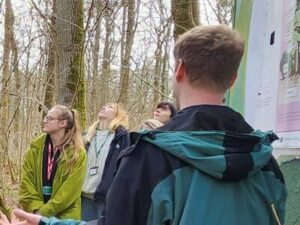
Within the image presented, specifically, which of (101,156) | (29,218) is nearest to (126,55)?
(101,156)

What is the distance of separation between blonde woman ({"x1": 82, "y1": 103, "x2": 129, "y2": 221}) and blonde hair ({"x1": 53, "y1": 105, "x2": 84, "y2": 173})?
25 cm

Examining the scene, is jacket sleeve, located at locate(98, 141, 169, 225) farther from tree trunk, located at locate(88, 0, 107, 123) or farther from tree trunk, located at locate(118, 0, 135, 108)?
tree trunk, located at locate(88, 0, 107, 123)

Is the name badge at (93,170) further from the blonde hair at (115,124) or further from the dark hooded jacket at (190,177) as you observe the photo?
the dark hooded jacket at (190,177)

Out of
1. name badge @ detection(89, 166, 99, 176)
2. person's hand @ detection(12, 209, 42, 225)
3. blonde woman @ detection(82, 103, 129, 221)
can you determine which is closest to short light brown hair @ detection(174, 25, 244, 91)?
person's hand @ detection(12, 209, 42, 225)

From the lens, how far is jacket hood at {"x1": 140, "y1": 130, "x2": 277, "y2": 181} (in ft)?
5.00

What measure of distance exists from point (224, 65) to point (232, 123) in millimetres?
181

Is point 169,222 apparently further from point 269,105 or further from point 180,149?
point 269,105

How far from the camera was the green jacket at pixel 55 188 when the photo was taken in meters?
4.87

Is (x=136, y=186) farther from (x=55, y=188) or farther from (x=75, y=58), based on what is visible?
(x=75, y=58)

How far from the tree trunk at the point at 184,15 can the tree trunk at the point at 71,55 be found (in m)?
1.81

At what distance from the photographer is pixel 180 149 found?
1.52 meters

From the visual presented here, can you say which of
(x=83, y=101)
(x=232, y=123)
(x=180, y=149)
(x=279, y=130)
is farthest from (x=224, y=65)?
(x=83, y=101)

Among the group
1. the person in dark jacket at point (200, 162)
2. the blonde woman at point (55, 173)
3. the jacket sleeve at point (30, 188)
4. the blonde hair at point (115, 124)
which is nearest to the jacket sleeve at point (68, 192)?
the blonde woman at point (55, 173)

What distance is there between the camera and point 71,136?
5.13 m
